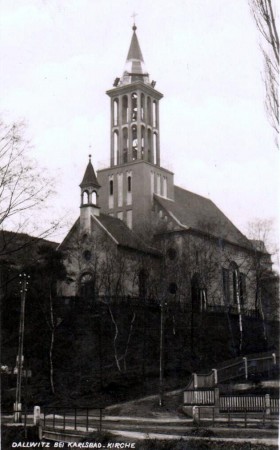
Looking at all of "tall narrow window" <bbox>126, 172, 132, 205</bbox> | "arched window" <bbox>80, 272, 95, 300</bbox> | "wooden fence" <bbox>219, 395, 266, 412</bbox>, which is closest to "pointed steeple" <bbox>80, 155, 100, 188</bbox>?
"tall narrow window" <bbox>126, 172, 132, 205</bbox>

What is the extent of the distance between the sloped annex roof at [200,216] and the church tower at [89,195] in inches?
226

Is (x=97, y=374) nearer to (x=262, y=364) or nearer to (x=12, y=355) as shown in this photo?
(x=12, y=355)

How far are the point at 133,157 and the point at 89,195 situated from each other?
7520 millimetres

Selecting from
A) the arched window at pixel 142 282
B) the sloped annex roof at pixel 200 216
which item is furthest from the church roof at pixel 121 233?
the sloped annex roof at pixel 200 216

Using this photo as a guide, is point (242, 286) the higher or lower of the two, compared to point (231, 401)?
higher

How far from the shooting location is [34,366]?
34531 millimetres

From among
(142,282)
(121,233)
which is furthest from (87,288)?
(121,233)

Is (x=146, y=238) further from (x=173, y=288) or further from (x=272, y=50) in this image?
(x=272, y=50)

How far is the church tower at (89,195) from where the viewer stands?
4869 cm

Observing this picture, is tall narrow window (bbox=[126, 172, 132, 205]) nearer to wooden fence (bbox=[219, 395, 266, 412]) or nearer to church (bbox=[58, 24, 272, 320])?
church (bbox=[58, 24, 272, 320])

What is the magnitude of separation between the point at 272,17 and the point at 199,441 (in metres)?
8.70

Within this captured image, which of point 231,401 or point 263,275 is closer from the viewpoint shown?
point 231,401

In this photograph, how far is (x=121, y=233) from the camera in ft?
159

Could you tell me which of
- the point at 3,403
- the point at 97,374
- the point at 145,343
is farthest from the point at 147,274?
the point at 3,403
